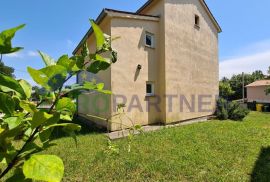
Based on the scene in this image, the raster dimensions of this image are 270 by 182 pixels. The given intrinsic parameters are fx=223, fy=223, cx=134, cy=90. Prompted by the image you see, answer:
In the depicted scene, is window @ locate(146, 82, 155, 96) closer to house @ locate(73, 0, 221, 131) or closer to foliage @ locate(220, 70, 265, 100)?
house @ locate(73, 0, 221, 131)

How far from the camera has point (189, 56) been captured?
527 inches

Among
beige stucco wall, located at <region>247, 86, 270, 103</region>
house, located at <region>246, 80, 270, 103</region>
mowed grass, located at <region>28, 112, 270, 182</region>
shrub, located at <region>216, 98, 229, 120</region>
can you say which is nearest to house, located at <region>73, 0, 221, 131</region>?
shrub, located at <region>216, 98, 229, 120</region>

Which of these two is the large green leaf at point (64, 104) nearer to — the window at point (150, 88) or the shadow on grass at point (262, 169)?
the shadow on grass at point (262, 169)

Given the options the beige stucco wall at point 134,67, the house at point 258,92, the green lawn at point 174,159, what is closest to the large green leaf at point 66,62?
the green lawn at point 174,159

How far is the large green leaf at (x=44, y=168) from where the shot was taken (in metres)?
0.47

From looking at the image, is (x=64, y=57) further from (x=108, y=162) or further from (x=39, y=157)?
(x=108, y=162)

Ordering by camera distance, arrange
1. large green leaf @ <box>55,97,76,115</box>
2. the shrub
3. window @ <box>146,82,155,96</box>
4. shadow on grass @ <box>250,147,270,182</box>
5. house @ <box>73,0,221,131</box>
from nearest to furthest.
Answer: large green leaf @ <box>55,97,76,115</box>
shadow on grass @ <box>250,147,270,182</box>
house @ <box>73,0,221,131</box>
window @ <box>146,82,155,96</box>
the shrub

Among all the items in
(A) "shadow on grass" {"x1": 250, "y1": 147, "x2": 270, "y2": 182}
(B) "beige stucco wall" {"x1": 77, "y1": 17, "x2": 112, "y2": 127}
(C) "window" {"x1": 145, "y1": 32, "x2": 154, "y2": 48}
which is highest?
(C) "window" {"x1": 145, "y1": 32, "x2": 154, "y2": 48}

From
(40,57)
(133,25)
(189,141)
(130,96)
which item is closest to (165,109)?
(130,96)

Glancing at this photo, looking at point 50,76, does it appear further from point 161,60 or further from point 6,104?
point 161,60

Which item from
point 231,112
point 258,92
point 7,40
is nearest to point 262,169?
point 7,40

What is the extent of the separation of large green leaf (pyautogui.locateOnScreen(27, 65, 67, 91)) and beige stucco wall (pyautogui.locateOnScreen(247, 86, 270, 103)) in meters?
41.0

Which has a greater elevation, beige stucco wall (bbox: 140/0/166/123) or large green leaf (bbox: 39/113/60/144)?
beige stucco wall (bbox: 140/0/166/123)

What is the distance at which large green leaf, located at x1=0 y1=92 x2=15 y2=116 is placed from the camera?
522 mm
